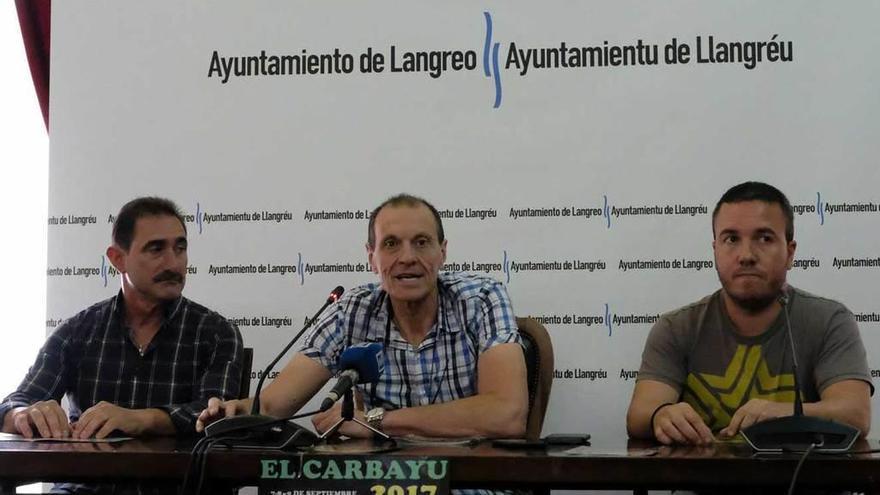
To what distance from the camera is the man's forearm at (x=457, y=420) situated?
2602mm

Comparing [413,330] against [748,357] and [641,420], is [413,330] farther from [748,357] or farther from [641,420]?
[748,357]

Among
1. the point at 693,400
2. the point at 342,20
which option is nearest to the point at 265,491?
the point at 693,400

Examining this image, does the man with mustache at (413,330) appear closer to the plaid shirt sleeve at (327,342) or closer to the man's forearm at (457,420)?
the plaid shirt sleeve at (327,342)

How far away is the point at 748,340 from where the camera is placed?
2791 mm

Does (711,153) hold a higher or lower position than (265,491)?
higher

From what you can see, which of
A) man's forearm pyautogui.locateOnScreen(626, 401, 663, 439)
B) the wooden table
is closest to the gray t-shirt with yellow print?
man's forearm pyautogui.locateOnScreen(626, 401, 663, 439)

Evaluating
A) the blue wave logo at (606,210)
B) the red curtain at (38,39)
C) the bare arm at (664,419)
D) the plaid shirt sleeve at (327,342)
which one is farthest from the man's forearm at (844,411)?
the red curtain at (38,39)

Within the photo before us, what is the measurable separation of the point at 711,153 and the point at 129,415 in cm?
218

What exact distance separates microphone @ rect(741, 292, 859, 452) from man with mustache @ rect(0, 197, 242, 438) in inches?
64.8

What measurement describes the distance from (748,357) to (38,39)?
3.19 m

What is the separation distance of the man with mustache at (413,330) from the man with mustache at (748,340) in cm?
41

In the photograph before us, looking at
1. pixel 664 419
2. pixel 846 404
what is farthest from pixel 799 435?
pixel 846 404

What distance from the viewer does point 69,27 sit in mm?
4023

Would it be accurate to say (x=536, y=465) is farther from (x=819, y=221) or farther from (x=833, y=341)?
(x=819, y=221)
